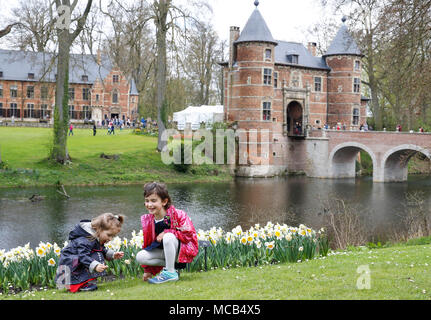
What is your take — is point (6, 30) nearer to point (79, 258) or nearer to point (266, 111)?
point (266, 111)

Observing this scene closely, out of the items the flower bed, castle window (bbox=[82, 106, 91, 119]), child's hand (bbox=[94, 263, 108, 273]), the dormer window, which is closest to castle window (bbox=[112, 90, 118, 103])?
castle window (bbox=[82, 106, 91, 119])

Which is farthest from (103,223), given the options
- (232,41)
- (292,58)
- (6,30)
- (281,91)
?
(292,58)

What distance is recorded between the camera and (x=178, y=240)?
5.03 m

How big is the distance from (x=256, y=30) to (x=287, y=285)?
2498 centimetres

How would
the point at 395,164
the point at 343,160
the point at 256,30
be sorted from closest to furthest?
1. the point at 256,30
2. the point at 395,164
3. the point at 343,160

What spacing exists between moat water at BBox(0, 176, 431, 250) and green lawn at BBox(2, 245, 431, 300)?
7.03 meters

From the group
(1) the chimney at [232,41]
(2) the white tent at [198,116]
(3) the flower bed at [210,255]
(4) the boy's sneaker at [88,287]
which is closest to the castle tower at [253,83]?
(1) the chimney at [232,41]

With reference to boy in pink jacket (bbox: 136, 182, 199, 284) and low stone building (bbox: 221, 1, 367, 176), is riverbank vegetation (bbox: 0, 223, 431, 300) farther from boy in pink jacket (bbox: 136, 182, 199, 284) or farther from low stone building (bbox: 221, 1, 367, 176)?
low stone building (bbox: 221, 1, 367, 176)

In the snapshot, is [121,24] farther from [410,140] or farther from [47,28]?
[410,140]

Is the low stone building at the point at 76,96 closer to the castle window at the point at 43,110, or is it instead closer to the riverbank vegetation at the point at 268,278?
the castle window at the point at 43,110

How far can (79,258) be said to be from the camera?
4738 millimetres

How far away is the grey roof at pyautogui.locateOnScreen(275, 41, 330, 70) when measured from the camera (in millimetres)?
30641
